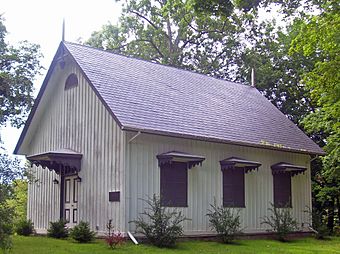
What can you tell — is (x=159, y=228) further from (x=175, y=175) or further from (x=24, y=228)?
(x=24, y=228)

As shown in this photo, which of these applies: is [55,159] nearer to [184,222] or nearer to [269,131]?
[184,222]

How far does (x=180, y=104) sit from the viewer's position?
60.5 feet

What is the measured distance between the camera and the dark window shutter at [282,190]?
20312 millimetres

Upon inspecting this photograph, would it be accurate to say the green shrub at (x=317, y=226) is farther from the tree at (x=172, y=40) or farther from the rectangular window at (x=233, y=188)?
the tree at (x=172, y=40)

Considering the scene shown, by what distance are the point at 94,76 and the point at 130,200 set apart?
440cm

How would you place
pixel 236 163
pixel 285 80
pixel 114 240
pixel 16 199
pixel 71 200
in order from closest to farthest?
pixel 16 199 → pixel 114 240 → pixel 71 200 → pixel 236 163 → pixel 285 80

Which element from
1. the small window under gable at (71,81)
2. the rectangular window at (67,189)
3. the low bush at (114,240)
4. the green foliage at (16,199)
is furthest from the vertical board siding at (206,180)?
the small window under gable at (71,81)

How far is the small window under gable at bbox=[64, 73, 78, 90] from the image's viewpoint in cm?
1822

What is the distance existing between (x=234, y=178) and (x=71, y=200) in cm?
594

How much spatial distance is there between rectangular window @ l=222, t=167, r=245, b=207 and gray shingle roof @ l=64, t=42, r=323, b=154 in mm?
1223

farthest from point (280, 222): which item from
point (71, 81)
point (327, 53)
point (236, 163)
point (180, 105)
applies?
point (71, 81)

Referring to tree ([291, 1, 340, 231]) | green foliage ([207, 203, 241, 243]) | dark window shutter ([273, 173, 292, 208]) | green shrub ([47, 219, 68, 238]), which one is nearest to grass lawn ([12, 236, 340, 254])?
green foliage ([207, 203, 241, 243])

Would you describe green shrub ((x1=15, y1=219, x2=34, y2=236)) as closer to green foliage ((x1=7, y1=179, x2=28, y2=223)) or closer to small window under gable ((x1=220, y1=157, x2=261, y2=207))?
green foliage ((x1=7, y1=179, x2=28, y2=223))

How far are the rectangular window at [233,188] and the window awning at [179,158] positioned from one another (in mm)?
1955
